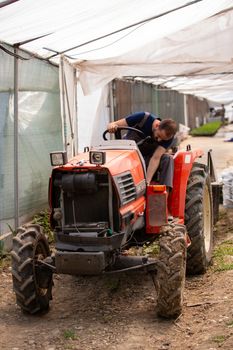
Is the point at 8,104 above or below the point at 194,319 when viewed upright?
above

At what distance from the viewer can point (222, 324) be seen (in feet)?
14.5

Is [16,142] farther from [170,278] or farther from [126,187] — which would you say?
[170,278]

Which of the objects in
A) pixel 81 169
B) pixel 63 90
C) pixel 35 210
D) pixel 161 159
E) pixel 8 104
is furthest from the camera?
pixel 63 90

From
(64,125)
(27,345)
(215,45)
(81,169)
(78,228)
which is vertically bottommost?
(27,345)

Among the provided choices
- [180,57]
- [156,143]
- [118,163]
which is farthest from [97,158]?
[180,57]

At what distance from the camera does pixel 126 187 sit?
16.2 feet

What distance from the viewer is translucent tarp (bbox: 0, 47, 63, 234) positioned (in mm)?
7062

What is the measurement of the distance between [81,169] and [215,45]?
4467mm

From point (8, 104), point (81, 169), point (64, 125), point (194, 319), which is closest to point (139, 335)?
point (194, 319)

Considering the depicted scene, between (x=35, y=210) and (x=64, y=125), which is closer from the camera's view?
(x=35, y=210)

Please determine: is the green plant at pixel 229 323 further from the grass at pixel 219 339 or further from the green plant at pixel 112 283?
the green plant at pixel 112 283

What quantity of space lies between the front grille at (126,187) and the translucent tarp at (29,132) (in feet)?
8.22

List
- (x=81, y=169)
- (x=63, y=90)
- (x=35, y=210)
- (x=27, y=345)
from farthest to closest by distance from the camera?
(x=63, y=90) < (x=35, y=210) < (x=81, y=169) < (x=27, y=345)

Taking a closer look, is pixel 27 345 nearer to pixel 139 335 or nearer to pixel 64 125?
pixel 139 335
